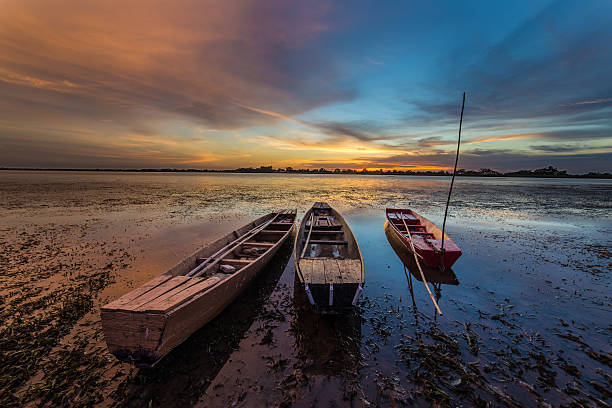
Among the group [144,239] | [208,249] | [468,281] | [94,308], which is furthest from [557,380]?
[144,239]

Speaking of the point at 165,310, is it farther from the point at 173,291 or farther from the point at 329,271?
the point at 329,271

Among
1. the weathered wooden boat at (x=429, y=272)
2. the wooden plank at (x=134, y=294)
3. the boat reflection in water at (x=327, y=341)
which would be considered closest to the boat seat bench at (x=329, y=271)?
the boat reflection in water at (x=327, y=341)

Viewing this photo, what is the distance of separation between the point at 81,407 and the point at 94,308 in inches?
130

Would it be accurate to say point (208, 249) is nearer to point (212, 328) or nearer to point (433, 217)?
point (212, 328)

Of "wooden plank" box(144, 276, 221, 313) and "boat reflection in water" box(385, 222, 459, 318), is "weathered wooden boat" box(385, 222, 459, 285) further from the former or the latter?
"wooden plank" box(144, 276, 221, 313)

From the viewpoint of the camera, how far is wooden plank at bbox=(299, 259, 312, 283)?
5687 millimetres

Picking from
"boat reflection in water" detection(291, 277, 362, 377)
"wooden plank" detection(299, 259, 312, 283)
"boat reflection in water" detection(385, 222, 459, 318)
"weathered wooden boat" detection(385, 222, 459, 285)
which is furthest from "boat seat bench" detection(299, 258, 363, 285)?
"weathered wooden boat" detection(385, 222, 459, 285)

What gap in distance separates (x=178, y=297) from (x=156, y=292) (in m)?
0.61

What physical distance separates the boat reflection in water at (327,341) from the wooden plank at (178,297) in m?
2.47

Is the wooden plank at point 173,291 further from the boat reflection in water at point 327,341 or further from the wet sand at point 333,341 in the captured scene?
the boat reflection in water at point 327,341

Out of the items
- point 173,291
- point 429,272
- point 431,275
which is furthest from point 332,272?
point 429,272

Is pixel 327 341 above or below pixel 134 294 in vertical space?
below

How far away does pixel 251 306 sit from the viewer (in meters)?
6.64

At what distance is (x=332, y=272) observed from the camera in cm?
606
